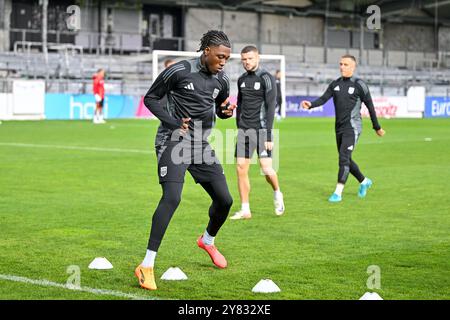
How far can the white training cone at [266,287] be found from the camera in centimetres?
739

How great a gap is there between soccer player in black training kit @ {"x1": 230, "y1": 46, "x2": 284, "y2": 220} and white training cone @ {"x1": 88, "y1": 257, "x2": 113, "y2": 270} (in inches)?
157

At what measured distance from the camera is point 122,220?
11.8m

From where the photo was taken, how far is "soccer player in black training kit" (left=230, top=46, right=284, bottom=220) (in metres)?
12.4

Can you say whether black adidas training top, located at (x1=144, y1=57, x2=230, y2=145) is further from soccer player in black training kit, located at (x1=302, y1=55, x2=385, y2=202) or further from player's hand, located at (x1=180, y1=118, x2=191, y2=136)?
soccer player in black training kit, located at (x1=302, y1=55, x2=385, y2=202)

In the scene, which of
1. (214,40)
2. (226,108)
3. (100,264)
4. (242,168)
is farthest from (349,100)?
(100,264)

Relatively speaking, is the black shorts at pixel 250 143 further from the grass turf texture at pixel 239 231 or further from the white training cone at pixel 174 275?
the white training cone at pixel 174 275

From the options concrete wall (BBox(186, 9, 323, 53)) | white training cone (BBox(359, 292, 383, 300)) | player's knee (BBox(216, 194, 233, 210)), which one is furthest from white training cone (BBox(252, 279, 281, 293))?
concrete wall (BBox(186, 9, 323, 53))

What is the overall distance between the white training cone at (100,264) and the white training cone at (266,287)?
1.60 metres

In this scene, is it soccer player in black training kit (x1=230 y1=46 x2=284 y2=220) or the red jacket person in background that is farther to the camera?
the red jacket person in background

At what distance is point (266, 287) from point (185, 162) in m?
1.41

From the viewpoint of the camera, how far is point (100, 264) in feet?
27.6

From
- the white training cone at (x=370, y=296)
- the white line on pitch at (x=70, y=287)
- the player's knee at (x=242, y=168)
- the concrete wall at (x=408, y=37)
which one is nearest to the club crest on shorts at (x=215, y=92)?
the white line on pitch at (x=70, y=287)

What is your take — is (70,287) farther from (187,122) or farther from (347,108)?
(347,108)
